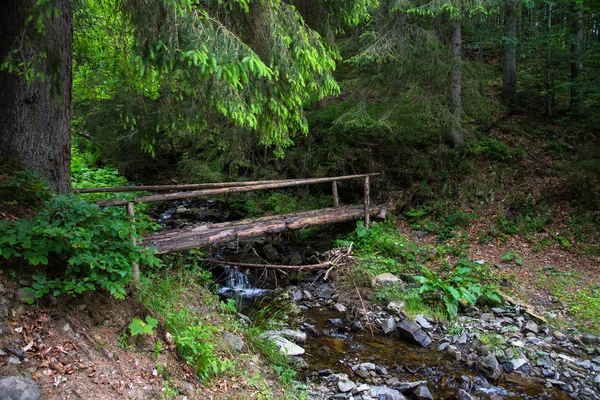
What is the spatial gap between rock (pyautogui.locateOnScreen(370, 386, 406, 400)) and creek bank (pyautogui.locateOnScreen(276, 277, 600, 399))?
12 millimetres

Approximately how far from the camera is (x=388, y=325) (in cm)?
649

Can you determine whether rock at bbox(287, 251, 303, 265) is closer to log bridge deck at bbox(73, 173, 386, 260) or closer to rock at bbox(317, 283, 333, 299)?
log bridge deck at bbox(73, 173, 386, 260)

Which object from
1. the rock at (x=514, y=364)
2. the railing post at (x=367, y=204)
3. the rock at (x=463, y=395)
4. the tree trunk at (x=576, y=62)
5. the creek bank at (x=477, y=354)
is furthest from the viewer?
the tree trunk at (x=576, y=62)

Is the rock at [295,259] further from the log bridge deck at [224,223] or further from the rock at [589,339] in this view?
the rock at [589,339]

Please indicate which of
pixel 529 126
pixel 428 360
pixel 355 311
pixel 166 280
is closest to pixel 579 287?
pixel 428 360

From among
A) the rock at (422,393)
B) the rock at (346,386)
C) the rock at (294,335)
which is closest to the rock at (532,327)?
the rock at (422,393)

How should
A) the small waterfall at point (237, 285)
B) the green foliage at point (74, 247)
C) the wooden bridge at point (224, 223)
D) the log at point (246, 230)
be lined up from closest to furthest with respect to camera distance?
the green foliage at point (74, 247) < the wooden bridge at point (224, 223) < the log at point (246, 230) < the small waterfall at point (237, 285)

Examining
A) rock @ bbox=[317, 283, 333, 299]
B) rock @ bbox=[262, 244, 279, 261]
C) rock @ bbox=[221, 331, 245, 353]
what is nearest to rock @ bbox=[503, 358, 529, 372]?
rock @ bbox=[317, 283, 333, 299]

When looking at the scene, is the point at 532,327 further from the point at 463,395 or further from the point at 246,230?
the point at 246,230

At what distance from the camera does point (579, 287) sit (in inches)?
288

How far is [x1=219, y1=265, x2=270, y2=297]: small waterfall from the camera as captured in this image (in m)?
7.99

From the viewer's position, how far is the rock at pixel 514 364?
5.46m

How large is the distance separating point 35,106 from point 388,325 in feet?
19.2

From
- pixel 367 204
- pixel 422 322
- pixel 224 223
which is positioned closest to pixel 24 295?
pixel 224 223
